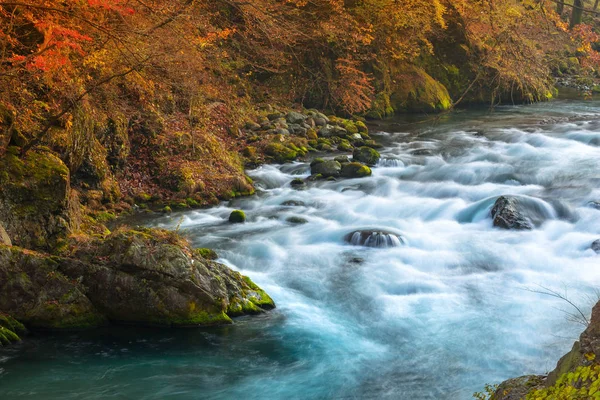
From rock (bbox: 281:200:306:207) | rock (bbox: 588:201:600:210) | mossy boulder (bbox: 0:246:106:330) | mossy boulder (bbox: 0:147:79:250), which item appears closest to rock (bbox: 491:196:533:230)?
rock (bbox: 588:201:600:210)

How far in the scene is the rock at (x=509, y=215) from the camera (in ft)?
38.7

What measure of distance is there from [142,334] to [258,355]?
1565mm

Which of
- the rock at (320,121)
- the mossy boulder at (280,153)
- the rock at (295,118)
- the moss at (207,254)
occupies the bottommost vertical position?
the moss at (207,254)

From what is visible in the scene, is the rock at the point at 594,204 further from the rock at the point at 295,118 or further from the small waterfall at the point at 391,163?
the rock at the point at 295,118

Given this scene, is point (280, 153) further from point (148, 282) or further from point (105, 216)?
point (148, 282)

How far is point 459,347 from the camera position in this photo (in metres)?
7.87

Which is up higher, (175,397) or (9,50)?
(9,50)

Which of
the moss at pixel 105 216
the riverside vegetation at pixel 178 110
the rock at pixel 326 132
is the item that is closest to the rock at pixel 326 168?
the riverside vegetation at pixel 178 110

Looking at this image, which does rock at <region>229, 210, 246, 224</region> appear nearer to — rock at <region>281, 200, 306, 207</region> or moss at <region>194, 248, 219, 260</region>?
rock at <region>281, 200, 306, 207</region>

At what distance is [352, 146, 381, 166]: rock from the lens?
17.3 meters

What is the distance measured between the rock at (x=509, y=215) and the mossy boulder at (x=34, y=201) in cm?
→ 804

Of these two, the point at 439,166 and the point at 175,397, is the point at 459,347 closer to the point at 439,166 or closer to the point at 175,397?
the point at 175,397

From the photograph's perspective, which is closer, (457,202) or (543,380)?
(543,380)

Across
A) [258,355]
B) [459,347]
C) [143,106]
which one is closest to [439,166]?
[143,106]
